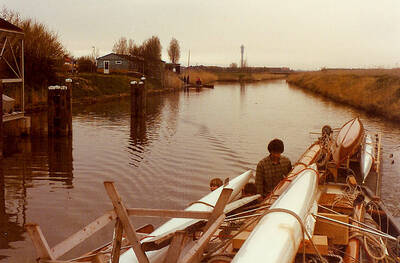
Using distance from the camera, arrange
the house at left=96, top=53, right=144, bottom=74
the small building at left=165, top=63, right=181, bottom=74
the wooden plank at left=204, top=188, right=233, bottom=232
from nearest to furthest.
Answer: the wooden plank at left=204, top=188, right=233, bottom=232
the house at left=96, top=53, right=144, bottom=74
the small building at left=165, top=63, right=181, bottom=74

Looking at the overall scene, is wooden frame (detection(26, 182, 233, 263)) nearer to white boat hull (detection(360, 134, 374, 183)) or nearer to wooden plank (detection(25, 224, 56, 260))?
wooden plank (detection(25, 224, 56, 260))

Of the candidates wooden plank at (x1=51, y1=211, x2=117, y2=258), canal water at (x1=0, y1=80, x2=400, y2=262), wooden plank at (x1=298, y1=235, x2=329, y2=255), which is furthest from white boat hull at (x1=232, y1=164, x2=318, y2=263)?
canal water at (x1=0, y1=80, x2=400, y2=262)

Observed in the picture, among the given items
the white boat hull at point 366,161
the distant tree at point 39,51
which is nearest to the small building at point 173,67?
the distant tree at point 39,51

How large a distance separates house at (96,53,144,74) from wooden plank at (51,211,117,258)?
64.9 metres

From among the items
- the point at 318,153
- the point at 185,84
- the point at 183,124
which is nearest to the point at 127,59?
the point at 185,84

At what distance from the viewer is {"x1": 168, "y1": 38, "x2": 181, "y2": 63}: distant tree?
362 ft

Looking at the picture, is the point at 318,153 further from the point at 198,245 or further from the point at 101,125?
the point at 101,125

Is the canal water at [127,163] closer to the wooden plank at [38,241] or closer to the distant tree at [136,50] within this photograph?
the wooden plank at [38,241]

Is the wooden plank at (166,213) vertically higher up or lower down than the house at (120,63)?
lower down

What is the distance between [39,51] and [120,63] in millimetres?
36562

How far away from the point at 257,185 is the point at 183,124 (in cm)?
1858

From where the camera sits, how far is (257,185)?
881 cm

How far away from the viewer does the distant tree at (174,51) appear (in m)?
110

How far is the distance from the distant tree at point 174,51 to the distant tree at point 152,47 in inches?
829
